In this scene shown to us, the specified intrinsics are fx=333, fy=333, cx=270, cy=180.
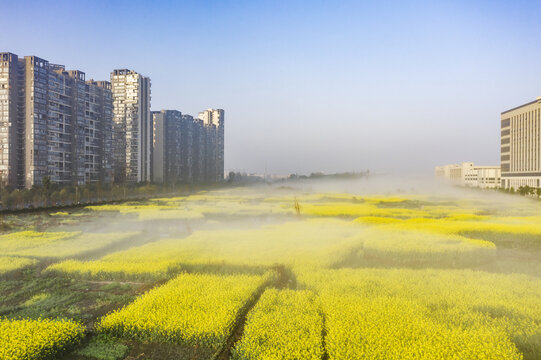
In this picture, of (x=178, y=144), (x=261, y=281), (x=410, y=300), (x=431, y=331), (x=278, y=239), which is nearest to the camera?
(x=431, y=331)

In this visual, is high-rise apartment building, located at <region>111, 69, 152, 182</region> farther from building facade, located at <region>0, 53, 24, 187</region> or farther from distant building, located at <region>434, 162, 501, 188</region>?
distant building, located at <region>434, 162, 501, 188</region>

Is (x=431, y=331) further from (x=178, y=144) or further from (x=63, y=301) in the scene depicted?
(x=178, y=144)

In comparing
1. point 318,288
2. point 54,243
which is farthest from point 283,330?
point 54,243

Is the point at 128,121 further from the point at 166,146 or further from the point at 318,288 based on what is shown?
the point at 318,288

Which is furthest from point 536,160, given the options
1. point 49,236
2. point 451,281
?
point 49,236

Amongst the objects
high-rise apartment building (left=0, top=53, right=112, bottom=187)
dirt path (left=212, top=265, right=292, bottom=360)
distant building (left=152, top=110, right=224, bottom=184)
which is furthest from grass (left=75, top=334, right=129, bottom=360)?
distant building (left=152, top=110, right=224, bottom=184)

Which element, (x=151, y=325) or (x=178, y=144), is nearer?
(x=151, y=325)
